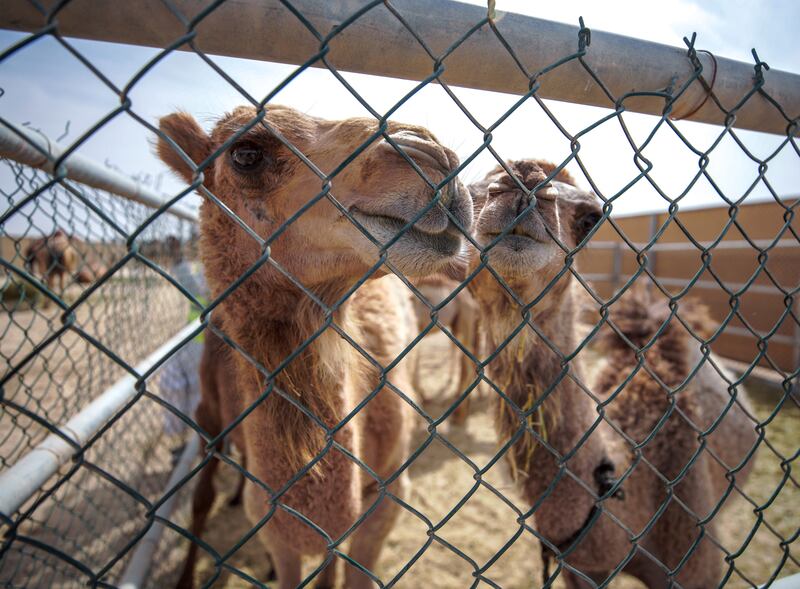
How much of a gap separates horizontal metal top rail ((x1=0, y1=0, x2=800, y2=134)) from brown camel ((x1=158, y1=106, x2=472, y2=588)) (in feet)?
0.63

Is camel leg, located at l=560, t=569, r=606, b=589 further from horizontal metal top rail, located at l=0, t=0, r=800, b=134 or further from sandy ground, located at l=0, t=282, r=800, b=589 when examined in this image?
horizontal metal top rail, located at l=0, t=0, r=800, b=134

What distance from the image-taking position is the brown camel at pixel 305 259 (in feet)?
3.84

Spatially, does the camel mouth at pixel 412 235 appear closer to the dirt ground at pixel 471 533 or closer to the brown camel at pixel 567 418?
the brown camel at pixel 567 418

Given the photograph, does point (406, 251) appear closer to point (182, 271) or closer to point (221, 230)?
point (221, 230)

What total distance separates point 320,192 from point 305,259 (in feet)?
1.75

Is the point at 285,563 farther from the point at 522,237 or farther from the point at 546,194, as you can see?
the point at 546,194

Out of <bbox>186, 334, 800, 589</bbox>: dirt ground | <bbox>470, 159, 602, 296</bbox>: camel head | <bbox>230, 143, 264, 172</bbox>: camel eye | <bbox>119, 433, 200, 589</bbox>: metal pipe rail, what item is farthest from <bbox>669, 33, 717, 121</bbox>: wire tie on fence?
<bbox>119, 433, 200, 589</bbox>: metal pipe rail

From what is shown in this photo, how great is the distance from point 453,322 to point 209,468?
14.9ft

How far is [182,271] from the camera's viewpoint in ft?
17.8

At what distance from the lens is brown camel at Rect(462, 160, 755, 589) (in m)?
1.61

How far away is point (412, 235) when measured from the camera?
1.17 metres

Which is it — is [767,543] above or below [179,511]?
above

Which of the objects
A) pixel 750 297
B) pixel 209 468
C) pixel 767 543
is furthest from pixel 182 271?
pixel 750 297

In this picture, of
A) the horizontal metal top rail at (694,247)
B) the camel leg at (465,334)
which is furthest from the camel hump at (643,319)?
the horizontal metal top rail at (694,247)
